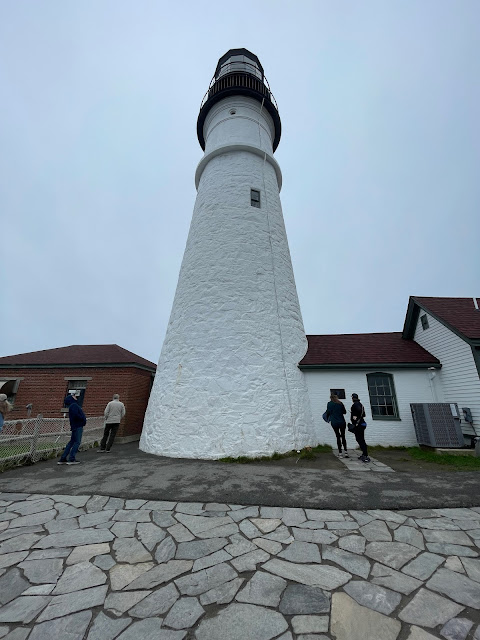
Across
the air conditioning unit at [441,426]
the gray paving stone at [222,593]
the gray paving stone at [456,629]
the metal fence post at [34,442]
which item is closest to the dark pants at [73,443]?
the metal fence post at [34,442]

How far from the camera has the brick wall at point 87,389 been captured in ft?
43.7

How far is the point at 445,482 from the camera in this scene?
17.8ft

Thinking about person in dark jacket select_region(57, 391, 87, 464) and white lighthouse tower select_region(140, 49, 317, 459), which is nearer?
person in dark jacket select_region(57, 391, 87, 464)

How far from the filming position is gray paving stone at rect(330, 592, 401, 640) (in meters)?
2.02

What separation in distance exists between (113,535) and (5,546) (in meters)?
1.19

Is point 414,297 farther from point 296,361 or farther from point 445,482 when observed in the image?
point 445,482

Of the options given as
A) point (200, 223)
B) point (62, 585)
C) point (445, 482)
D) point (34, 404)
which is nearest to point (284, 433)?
point (445, 482)

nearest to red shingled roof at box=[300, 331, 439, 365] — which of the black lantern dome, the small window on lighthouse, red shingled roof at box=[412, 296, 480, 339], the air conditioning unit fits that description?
red shingled roof at box=[412, 296, 480, 339]

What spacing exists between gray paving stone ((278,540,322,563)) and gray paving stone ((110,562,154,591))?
4.71 ft

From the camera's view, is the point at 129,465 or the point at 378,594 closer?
the point at 378,594

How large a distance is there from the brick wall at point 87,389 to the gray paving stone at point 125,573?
36.1 feet

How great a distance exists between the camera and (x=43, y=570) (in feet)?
9.13

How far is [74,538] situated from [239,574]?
2.16 m

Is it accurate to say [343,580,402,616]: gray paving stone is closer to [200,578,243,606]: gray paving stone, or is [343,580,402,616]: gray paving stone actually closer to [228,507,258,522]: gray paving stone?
[200,578,243,606]: gray paving stone
